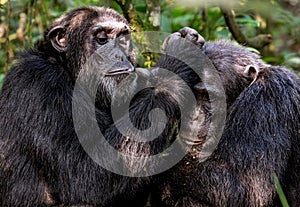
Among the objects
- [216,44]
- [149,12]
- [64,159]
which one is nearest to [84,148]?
[64,159]

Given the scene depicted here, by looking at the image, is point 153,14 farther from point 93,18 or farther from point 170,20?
point 170,20

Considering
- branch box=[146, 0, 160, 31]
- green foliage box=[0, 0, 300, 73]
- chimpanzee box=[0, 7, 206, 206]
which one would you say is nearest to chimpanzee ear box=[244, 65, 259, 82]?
chimpanzee box=[0, 7, 206, 206]

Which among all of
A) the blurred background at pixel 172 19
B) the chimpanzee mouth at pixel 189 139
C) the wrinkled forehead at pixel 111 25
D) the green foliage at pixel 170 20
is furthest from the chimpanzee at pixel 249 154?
the green foliage at pixel 170 20

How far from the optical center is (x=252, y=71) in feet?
18.2

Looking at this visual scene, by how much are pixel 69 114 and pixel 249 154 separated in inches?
60.9

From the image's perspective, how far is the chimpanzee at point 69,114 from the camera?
5176 millimetres

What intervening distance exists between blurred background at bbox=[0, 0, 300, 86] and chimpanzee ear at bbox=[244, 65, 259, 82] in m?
0.55

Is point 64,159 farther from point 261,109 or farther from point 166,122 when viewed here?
point 261,109

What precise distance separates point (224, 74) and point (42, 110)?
1.63m

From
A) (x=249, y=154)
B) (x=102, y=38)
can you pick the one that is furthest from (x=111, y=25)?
(x=249, y=154)

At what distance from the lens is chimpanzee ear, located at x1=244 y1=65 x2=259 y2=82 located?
552 cm

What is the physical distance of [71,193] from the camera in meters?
5.20

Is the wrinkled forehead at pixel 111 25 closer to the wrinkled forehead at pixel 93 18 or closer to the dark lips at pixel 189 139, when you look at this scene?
the wrinkled forehead at pixel 93 18

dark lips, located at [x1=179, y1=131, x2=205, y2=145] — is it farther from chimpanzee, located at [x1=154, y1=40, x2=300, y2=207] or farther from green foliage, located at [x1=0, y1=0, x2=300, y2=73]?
green foliage, located at [x1=0, y1=0, x2=300, y2=73]
